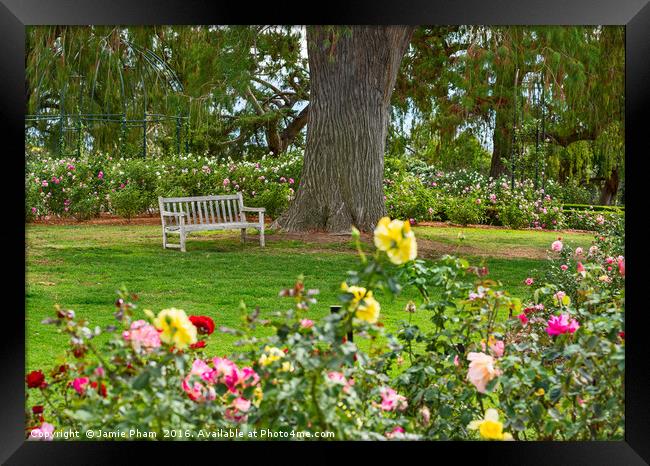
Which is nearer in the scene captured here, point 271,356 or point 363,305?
point 363,305

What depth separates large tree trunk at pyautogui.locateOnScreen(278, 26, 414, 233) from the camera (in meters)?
5.65

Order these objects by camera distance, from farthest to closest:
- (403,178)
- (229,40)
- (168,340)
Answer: (403,178) < (229,40) < (168,340)

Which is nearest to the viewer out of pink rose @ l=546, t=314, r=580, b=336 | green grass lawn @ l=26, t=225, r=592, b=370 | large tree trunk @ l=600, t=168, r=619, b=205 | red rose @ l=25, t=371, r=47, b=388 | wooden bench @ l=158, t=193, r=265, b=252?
red rose @ l=25, t=371, r=47, b=388

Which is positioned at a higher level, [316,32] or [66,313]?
[316,32]

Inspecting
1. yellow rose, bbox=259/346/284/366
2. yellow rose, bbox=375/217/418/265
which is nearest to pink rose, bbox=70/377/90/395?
yellow rose, bbox=259/346/284/366

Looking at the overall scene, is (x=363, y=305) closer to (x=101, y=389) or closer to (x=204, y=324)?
(x=204, y=324)

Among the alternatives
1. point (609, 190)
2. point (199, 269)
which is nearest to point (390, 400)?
point (199, 269)

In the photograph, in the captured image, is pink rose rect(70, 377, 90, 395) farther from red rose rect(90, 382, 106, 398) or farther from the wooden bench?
the wooden bench
